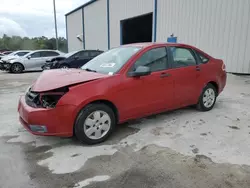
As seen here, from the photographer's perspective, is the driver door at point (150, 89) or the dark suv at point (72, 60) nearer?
the driver door at point (150, 89)

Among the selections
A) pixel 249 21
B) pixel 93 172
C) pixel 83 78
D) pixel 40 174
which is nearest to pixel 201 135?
pixel 93 172

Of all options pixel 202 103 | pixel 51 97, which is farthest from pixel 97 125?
pixel 202 103

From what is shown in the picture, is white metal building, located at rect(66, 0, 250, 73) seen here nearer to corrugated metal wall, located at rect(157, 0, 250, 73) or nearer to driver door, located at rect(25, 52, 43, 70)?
A: corrugated metal wall, located at rect(157, 0, 250, 73)

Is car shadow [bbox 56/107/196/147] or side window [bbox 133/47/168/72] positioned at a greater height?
side window [bbox 133/47/168/72]

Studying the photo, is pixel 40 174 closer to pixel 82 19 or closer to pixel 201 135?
pixel 201 135

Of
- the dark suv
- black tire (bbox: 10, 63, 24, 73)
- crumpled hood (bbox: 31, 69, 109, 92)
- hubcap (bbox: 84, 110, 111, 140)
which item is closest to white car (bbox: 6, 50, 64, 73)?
black tire (bbox: 10, 63, 24, 73)

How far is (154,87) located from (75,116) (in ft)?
4.85

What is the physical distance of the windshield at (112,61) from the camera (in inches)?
136

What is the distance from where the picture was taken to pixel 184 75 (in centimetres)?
405

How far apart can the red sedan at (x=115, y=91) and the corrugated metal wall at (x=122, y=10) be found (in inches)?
408

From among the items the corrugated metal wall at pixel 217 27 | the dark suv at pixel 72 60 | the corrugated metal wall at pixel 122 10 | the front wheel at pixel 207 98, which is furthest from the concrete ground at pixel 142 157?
the corrugated metal wall at pixel 122 10

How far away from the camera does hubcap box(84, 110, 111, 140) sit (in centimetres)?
305

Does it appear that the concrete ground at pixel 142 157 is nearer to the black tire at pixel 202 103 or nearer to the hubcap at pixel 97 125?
the hubcap at pixel 97 125

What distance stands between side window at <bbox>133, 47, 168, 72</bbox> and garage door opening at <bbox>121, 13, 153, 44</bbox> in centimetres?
1377
